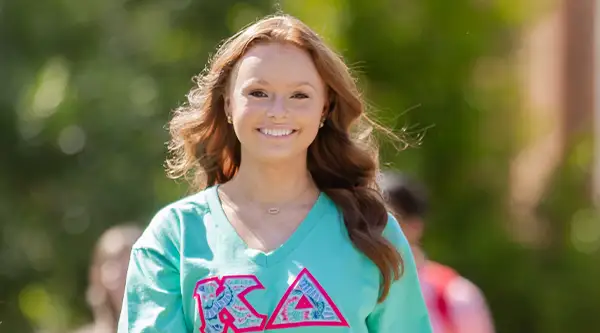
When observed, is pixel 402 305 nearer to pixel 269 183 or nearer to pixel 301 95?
pixel 269 183

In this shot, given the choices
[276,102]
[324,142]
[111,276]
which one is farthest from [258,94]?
[111,276]

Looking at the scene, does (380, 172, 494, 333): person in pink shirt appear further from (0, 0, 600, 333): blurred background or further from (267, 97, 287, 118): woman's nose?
(0, 0, 600, 333): blurred background

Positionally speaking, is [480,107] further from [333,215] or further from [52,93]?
[333,215]

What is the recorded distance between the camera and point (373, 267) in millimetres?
3225

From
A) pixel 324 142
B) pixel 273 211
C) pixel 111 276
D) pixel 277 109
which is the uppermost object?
pixel 277 109

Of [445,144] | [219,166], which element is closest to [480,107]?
[445,144]

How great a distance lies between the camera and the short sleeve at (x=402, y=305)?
10.7 ft

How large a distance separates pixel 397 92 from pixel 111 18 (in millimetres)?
1794

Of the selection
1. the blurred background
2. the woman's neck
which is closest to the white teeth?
the woman's neck

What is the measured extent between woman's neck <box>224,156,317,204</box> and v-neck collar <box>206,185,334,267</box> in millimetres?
56

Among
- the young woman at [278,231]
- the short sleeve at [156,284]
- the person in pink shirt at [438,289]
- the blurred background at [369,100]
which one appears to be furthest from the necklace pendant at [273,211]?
the blurred background at [369,100]

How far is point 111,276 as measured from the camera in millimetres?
5004

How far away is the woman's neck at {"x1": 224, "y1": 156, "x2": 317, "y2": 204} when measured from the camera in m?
3.33

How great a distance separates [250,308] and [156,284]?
24cm
